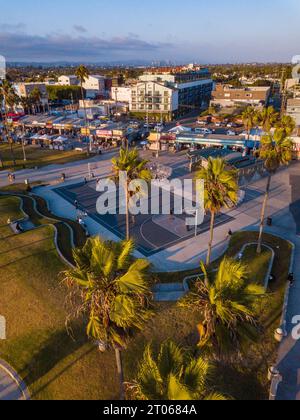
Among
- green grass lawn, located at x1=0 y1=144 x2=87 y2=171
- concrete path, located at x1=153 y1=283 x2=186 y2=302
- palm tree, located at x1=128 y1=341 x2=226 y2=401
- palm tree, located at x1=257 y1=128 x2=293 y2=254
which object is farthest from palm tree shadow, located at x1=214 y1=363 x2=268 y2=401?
green grass lawn, located at x1=0 y1=144 x2=87 y2=171

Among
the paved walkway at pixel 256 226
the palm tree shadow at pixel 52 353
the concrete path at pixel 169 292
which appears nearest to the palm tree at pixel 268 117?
the paved walkway at pixel 256 226

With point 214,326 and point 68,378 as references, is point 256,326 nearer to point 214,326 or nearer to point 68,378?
point 214,326

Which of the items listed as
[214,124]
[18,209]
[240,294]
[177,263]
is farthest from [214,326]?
[214,124]

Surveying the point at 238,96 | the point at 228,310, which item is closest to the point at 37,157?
the point at 228,310

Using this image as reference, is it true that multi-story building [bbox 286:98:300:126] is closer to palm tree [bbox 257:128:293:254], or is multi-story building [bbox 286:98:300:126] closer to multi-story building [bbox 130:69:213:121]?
multi-story building [bbox 130:69:213:121]

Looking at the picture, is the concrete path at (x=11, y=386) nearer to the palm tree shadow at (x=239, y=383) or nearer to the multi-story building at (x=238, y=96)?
the palm tree shadow at (x=239, y=383)

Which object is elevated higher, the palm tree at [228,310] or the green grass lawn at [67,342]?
the palm tree at [228,310]
